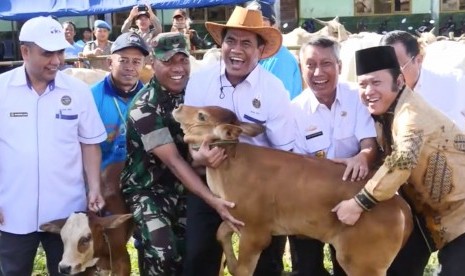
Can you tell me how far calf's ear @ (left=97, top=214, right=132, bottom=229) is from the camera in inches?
196

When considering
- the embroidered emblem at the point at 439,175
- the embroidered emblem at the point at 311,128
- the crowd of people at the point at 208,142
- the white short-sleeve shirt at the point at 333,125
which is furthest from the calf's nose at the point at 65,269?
the embroidered emblem at the point at 439,175

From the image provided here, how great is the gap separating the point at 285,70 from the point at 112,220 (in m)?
2.55

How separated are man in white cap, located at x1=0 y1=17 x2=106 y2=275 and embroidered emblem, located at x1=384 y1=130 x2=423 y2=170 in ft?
6.35

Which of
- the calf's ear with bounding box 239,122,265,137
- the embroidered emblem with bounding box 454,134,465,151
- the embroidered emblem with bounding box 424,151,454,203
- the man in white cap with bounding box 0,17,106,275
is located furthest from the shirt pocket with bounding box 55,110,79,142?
the embroidered emblem with bounding box 454,134,465,151

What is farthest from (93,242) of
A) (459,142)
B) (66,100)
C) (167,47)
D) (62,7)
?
(62,7)

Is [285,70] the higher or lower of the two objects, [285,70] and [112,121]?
the higher

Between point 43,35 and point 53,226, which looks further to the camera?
point 53,226

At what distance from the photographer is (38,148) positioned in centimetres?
471

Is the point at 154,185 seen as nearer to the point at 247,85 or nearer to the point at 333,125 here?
the point at 247,85

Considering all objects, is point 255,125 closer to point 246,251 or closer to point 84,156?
point 246,251

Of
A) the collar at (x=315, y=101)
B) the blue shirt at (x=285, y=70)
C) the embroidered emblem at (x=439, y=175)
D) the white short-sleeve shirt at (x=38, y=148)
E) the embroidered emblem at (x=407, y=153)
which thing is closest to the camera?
the embroidered emblem at (x=407, y=153)

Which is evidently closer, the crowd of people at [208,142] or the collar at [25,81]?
the crowd of people at [208,142]

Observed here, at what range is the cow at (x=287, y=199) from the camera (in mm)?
4426

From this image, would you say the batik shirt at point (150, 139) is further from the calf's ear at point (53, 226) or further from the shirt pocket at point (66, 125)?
the calf's ear at point (53, 226)
